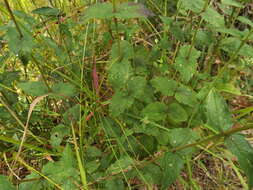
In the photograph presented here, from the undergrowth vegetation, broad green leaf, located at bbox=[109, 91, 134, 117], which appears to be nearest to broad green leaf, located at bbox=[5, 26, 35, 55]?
the undergrowth vegetation

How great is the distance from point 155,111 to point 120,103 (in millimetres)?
121

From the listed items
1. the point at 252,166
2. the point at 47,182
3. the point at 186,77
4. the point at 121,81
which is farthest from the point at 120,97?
the point at 252,166

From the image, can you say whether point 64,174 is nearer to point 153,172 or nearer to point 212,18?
point 153,172

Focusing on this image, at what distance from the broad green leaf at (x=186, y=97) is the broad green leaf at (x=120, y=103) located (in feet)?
0.51

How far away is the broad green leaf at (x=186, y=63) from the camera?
32.9 inches

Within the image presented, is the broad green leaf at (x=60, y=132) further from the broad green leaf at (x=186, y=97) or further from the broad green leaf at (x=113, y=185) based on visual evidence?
the broad green leaf at (x=186, y=97)

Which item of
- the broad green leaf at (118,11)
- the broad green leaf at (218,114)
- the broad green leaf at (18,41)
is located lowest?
the broad green leaf at (218,114)

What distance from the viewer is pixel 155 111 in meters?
0.86

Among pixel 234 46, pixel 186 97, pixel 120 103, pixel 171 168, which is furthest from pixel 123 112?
pixel 234 46

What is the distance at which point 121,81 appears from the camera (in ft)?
2.55

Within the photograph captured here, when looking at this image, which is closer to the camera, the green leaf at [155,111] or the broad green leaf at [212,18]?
the broad green leaf at [212,18]

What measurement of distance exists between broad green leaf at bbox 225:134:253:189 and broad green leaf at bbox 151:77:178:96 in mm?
368

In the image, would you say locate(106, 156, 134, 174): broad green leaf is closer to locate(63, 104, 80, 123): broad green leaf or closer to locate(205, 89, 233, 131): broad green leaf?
locate(63, 104, 80, 123): broad green leaf

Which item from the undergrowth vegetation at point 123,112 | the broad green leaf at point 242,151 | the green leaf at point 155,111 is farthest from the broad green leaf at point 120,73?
the broad green leaf at point 242,151
